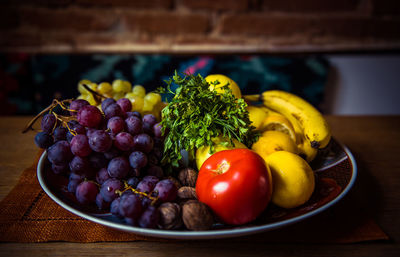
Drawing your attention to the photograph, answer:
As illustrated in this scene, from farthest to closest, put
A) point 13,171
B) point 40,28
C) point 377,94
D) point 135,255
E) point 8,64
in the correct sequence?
point 377,94 → point 40,28 → point 8,64 → point 13,171 → point 135,255

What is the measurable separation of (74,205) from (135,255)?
0.14 metres

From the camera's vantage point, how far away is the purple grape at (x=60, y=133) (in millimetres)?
515

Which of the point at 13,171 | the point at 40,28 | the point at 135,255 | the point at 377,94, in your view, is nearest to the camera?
the point at 135,255

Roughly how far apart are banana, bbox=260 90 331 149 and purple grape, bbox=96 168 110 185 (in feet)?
1.40

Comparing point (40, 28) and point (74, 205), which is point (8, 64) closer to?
point (40, 28)

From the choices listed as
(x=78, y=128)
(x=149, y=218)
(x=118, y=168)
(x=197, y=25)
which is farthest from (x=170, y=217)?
(x=197, y=25)

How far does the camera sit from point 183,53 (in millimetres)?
1293

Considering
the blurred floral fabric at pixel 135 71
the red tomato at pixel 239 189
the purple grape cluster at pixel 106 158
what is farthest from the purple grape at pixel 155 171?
the blurred floral fabric at pixel 135 71

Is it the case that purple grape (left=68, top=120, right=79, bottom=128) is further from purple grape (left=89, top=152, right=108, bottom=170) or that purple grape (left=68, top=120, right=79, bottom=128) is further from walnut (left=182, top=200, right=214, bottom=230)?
walnut (left=182, top=200, right=214, bottom=230)

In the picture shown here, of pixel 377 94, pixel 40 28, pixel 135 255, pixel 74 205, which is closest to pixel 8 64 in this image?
pixel 40 28

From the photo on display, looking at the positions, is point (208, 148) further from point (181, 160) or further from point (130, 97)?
point (130, 97)

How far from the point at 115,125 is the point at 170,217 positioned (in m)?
0.20

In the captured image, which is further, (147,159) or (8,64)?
(8,64)

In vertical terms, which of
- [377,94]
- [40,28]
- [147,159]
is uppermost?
[40,28]
